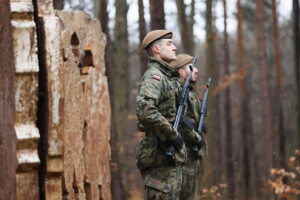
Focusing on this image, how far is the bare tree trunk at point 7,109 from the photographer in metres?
4.93

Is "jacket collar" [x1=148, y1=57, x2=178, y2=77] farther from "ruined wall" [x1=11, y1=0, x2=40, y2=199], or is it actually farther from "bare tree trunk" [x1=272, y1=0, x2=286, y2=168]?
"bare tree trunk" [x1=272, y1=0, x2=286, y2=168]

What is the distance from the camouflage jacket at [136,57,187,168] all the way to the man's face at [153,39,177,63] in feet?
0.35

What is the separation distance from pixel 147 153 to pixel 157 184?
31 centimetres

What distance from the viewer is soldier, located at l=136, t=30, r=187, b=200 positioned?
5.53 m

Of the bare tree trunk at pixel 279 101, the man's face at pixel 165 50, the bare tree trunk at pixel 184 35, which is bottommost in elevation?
the bare tree trunk at pixel 279 101

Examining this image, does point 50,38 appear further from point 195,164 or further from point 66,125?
point 195,164

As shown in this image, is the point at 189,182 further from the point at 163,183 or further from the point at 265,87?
the point at 265,87

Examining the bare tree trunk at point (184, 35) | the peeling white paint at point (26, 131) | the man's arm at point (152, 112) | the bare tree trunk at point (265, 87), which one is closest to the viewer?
the peeling white paint at point (26, 131)

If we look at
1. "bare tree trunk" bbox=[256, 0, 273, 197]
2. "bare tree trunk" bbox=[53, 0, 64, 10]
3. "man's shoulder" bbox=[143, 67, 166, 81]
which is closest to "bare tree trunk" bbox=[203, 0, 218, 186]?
"bare tree trunk" bbox=[256, 0, 273, 197]

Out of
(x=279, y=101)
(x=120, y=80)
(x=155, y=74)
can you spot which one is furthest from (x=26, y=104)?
(x=279, y=101)

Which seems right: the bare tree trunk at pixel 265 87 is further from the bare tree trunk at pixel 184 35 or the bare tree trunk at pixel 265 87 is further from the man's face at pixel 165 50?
the man's face at pixel 165 50

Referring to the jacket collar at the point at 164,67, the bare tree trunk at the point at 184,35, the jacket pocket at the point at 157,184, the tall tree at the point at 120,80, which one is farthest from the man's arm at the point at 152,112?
the tall tree at the point at 120,80

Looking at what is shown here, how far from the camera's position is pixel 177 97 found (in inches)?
238

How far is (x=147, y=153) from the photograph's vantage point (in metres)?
5.82
